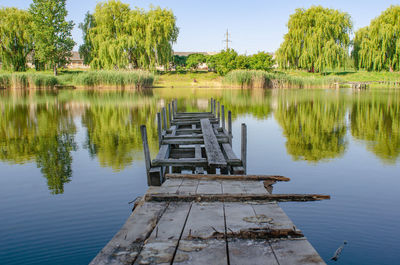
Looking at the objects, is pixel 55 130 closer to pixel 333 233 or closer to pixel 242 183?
pixel 242 183

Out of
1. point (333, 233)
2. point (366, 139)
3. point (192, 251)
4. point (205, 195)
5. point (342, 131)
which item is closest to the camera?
point (192, 251)

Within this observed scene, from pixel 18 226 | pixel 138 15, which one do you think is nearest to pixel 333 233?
pixel 18 226

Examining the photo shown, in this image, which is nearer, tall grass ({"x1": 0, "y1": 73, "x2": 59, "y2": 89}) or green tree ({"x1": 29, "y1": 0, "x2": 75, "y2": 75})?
tall grass ({"x1": 0, "y1": 73, "x2": 59, "y2": 89})

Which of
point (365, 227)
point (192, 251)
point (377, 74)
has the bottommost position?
point (365, 227)

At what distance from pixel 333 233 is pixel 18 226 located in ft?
17.0

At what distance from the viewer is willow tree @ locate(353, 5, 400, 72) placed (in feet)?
161

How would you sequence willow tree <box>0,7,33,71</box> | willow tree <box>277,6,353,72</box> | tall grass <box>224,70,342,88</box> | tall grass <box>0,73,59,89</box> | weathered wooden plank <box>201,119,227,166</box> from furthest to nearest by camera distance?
willow tree <box>0,7,33,71</box>
willow tree <box>277,6,353,72</box>
tall grass <box>224,70,342,88</box>
tall grass <box>0,73,59,89</box>
weathered wooden plank <box>201,119,227,166</box>

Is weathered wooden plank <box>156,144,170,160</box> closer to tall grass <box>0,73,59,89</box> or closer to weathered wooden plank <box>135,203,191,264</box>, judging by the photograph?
weathered wooden plank <box>135,203,191,264</box>

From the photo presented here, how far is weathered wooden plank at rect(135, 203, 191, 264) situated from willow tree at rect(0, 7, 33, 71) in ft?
180

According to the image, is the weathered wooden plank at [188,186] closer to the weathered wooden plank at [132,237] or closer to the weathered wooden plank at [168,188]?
the weathered wooden plank at [168,188]

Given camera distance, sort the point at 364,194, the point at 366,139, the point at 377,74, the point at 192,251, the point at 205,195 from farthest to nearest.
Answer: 1. the point at 377,74
2. the point at 366,139
3. the point at 364,194
4. the point at 205,195
5. the point at 192,251

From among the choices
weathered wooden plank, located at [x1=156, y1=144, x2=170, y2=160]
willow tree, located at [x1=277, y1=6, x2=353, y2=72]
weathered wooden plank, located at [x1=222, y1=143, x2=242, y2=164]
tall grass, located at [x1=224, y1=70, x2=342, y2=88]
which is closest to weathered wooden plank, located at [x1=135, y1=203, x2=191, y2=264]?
weathered wooden plank, located at [x1=222, y1=143, x2=242, y2=164]

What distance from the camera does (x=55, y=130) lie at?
17.3m

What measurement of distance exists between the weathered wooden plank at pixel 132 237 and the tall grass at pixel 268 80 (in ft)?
141
